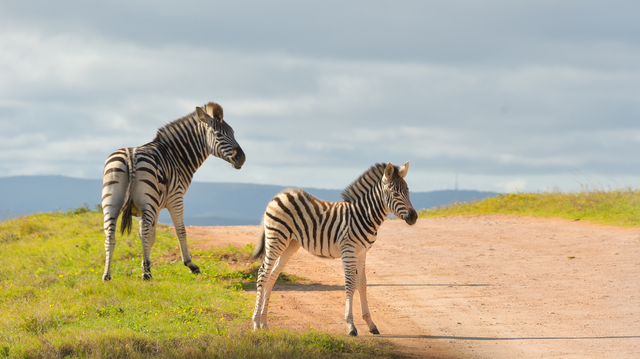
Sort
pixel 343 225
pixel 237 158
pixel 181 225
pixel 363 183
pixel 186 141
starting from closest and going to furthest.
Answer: pixel 343 225, pixel 363 183, pixel 237 158, pixel 181 225, pixel 186 141

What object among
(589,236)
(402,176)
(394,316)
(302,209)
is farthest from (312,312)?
(589,236)

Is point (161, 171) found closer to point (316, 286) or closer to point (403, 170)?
point (316, 286)

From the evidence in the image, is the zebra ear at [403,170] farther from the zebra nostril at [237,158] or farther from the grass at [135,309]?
the zebra nostril at [237,158]

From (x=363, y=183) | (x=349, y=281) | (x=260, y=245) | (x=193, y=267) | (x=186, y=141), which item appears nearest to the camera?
(x=349, y=281)

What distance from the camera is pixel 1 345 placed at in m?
7.98

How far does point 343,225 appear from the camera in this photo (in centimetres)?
881

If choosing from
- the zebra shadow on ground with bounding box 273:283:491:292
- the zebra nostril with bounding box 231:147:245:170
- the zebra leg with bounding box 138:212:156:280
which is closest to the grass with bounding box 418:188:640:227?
the zebra shadow on ground with bounding box 273:283:491:292

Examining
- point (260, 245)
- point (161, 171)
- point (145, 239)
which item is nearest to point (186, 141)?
point (161, 171)

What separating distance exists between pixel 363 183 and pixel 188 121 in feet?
21.1

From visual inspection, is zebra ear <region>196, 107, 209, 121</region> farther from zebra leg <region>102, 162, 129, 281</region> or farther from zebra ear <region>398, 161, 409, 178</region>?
zebra ear <region>398, 161, 409, 178</region>

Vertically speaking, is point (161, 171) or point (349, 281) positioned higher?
point (161, 171)

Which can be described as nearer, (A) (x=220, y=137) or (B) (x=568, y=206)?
(A) (x=220, y=137)

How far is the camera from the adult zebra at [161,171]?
40.5 feet

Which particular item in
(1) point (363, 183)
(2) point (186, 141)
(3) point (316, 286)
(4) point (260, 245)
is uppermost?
(2) point (186, 141)
